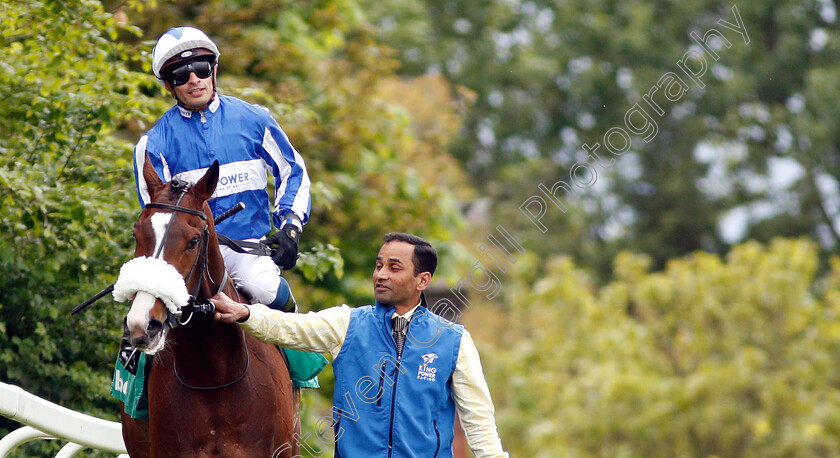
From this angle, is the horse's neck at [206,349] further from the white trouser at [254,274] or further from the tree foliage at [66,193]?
the tree foliage at [66,193]

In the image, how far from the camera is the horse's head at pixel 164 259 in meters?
3.71

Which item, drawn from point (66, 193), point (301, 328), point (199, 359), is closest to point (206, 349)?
point (199, 359)

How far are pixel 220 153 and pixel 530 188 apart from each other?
80.5ft

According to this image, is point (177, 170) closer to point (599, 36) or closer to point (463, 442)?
point (463, 442)

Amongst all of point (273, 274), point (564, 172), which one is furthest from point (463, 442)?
point (273, 274)

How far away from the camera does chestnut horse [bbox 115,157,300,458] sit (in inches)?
154

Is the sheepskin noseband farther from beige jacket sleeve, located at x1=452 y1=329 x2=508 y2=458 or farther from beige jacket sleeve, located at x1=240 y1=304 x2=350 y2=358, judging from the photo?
beige jacket sleeve, located at x1=452 y1=329 x2=508 y2=458

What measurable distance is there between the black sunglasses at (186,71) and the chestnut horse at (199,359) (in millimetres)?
693

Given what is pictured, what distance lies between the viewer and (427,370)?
4.48 metres

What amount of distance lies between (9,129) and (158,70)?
254cm

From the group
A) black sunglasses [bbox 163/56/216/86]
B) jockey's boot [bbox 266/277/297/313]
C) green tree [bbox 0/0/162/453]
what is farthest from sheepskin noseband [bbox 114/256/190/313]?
green tree [bbox 0/0/162/453]

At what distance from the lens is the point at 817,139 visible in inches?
1031

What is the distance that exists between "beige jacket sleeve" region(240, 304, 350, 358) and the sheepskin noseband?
0.44 metres

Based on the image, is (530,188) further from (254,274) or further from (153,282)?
(153,282)
